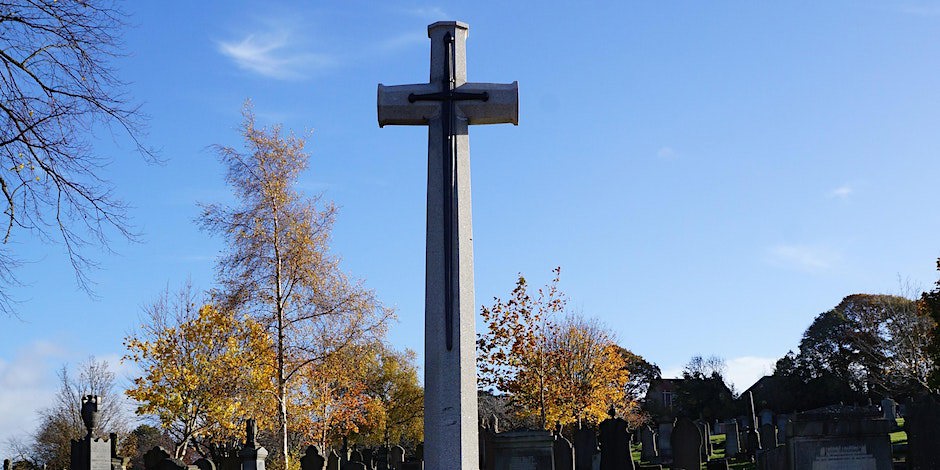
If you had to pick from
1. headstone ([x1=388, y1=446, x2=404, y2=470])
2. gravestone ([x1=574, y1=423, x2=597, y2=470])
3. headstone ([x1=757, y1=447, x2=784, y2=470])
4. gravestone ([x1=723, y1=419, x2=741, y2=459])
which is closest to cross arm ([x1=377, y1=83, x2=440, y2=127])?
headstone ([x1=757, y1=447, x2=784, y2=470])

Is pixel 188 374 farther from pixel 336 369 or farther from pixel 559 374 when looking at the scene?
pixel 559 374

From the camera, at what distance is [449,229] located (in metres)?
7.03

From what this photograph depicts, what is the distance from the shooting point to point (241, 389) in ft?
82.6

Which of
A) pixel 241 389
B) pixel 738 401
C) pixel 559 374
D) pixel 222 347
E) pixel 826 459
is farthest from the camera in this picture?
pixel 738 401

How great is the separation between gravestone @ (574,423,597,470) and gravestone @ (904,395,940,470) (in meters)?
7.86

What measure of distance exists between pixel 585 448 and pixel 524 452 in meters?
6.19

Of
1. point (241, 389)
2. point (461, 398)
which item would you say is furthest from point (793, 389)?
point (461, 398)

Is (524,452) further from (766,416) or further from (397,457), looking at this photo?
(766,416)

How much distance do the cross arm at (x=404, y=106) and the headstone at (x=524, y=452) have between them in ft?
29.9

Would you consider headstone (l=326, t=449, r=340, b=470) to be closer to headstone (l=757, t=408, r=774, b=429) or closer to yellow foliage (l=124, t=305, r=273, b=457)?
yellow foliage (l=124, t=305, r=273, b=457)

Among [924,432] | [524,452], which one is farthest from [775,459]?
[524,452]

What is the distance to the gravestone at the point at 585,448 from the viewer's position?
20781 millimetres

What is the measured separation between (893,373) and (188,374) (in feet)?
117

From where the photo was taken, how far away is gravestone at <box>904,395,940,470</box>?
1395 cm
